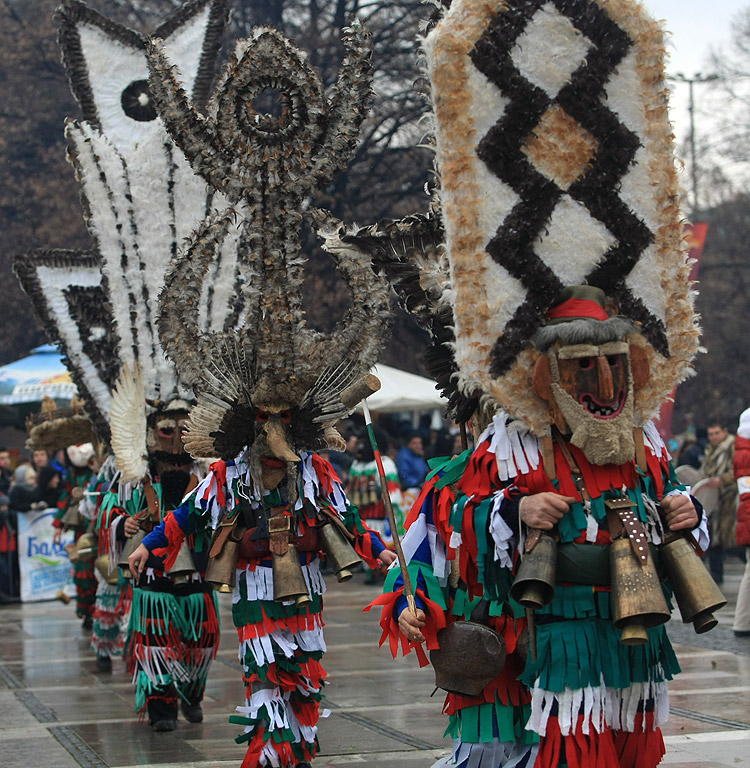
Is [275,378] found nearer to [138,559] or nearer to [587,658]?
[138,559]

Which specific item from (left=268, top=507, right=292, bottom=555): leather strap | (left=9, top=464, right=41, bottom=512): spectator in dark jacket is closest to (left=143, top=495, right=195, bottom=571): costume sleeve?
(left=268, top=507, right=292, bottom=555): leather strap

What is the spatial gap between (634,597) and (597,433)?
20.7 inches

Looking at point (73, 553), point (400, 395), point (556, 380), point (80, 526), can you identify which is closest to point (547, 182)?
point (556, 380)

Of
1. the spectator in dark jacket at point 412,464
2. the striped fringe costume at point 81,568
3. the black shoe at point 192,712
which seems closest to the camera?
the black shoe at point 192,712

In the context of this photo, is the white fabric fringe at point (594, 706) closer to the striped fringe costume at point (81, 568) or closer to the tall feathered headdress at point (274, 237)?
the tall feathered headdress at point (274, 237)

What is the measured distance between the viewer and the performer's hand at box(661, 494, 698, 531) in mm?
4148

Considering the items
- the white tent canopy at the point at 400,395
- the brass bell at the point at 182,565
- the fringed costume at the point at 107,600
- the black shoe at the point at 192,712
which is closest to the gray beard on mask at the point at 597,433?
the brass bell at the point at 182,565

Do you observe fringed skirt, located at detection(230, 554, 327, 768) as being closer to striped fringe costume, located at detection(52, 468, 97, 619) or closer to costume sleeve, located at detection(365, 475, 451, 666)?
costume sleeve, located at detection(365, 475, 451, 666)

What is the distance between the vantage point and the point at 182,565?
6219 mm

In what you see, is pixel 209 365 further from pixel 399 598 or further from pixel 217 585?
pixel 399 598

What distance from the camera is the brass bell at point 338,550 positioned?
5977 mm

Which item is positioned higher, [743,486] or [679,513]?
[679,513]

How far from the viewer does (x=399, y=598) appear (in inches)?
169

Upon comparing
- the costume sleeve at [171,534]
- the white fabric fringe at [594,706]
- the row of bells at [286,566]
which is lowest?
the white fabric fringe at [594,706]
